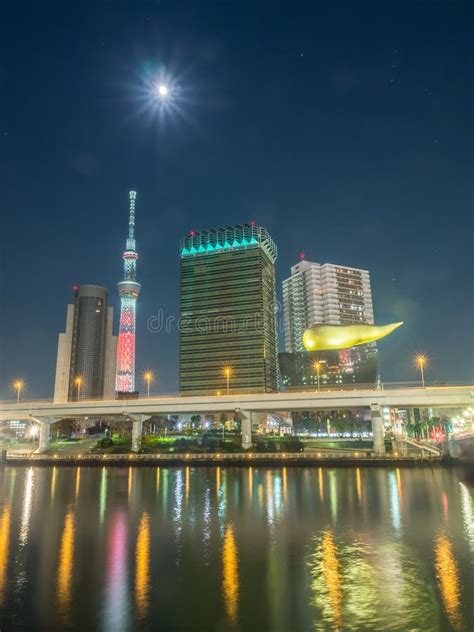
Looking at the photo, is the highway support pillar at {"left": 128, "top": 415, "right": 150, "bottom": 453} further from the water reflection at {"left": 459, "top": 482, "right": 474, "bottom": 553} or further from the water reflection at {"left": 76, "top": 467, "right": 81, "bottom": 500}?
the water reflection at {"left": 459, "top": 482, "right": 474, "bottom": 553}

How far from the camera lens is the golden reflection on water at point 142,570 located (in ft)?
55.2

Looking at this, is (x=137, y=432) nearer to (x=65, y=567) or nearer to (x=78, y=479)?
(x=78, y=479)

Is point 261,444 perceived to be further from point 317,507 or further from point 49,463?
point 317,507

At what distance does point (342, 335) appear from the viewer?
114812 mm

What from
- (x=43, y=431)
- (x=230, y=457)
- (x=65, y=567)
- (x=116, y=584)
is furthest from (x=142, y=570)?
(x=43, y=431)

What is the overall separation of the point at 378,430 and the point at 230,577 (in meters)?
58.1

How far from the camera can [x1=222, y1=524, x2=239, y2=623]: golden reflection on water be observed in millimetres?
16197

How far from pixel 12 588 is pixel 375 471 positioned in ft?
165

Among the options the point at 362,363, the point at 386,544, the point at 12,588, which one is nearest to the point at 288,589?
the point at 386,544

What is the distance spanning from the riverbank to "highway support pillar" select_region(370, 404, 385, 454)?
254 cm

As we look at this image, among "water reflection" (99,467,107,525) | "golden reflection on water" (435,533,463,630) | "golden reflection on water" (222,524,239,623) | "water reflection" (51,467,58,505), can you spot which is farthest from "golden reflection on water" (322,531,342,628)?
"water reflection" (51,467,58,505)

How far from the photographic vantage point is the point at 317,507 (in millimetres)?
35406

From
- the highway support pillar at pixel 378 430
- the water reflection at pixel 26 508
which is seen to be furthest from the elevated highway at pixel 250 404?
the water reflection at pixel 26 508

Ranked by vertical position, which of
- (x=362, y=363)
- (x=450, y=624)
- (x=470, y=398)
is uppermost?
(x=362, y=363)
